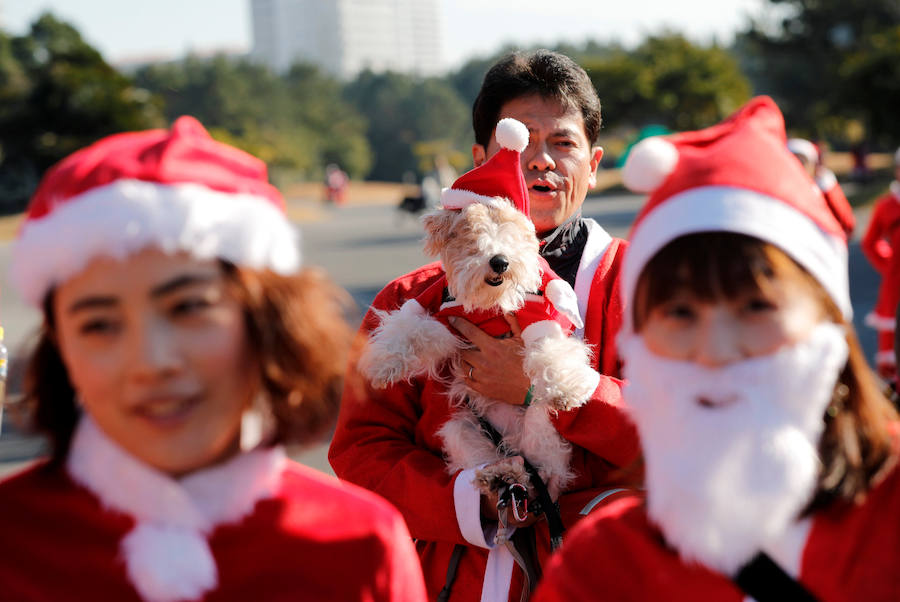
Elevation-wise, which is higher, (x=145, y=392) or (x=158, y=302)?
(x=158, y=302)

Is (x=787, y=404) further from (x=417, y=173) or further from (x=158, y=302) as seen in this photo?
(x=417, y=173)

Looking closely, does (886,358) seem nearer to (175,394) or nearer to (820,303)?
(820,303)

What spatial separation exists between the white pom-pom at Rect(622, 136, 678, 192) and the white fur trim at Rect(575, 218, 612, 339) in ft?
3.35

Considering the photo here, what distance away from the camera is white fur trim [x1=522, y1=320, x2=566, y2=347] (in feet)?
9.19

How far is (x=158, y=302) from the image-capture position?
65.8 inches

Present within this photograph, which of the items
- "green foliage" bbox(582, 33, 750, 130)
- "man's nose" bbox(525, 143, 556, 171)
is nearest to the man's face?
"man's nose" bbox(525, 143, 556, 171)

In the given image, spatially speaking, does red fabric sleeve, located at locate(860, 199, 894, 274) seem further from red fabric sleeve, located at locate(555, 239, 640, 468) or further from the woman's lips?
the woman's lips

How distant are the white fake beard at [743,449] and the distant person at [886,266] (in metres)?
4.94

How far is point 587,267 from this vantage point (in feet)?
9.41

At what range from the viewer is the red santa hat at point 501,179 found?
2.75m

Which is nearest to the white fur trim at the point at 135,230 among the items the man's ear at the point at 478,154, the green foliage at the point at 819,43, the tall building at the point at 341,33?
the man's ear at the point at 478,154

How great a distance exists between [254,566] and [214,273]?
544 mm

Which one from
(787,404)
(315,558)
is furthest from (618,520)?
(315,558)

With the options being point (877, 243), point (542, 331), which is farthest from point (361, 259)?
point (542, 331)
